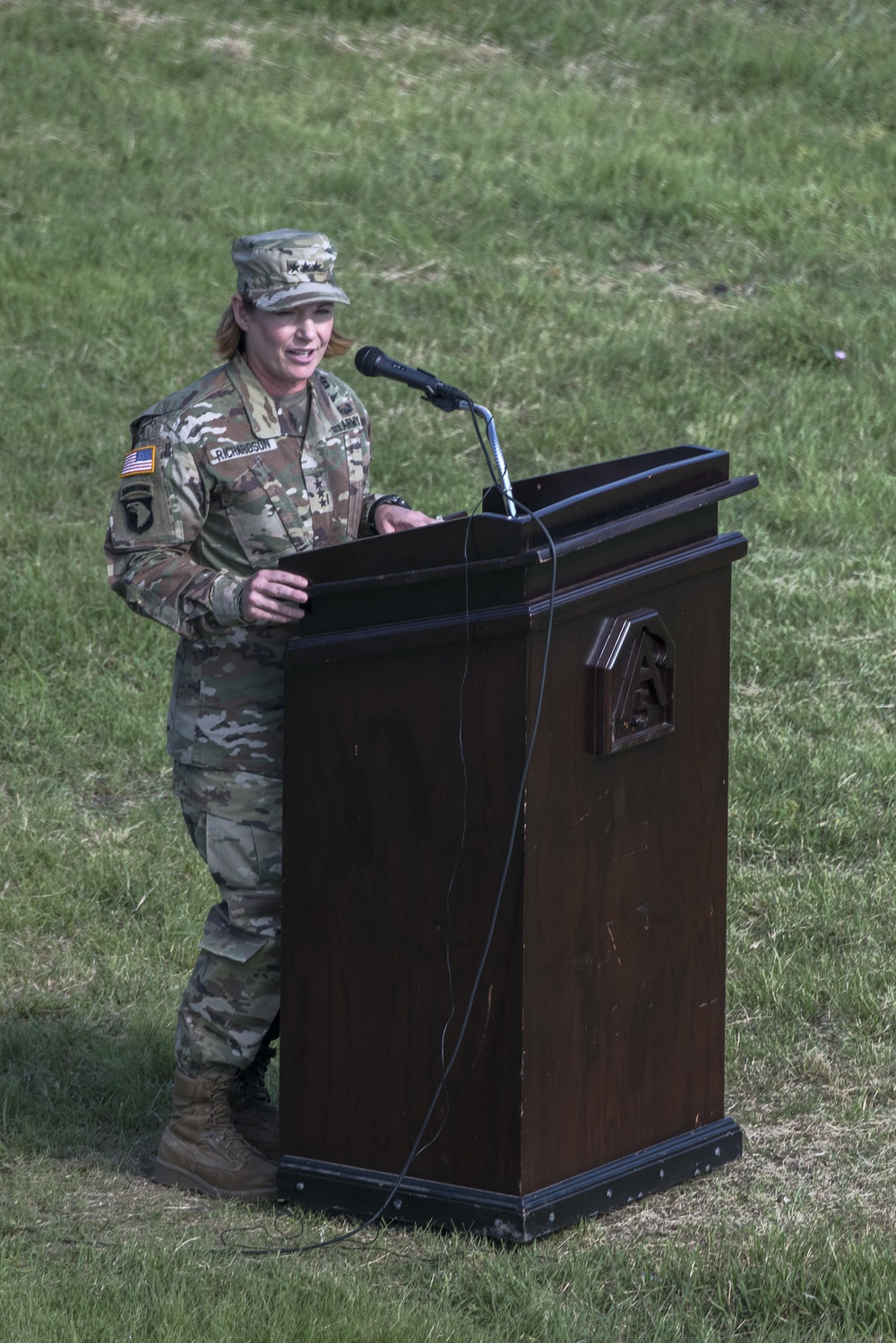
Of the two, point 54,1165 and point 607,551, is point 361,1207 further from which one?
point 607,551

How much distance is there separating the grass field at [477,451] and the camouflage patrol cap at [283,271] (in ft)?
6.14

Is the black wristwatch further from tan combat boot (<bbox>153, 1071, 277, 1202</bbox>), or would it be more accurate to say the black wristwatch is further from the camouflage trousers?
tan combat boot (<bbox>153, 1071, 277, 1202</bbox>)

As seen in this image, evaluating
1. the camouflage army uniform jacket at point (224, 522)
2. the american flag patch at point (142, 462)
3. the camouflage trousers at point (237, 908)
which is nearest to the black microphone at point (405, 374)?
the camouflage army uniform jacket at point (224, 522)

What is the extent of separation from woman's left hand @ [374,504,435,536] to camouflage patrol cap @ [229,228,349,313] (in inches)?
18.9

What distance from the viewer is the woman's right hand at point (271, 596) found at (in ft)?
12.4

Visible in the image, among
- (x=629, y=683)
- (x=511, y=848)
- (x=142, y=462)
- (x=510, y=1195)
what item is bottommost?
(x=510, y=1195)

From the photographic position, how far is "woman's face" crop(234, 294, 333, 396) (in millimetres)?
4004

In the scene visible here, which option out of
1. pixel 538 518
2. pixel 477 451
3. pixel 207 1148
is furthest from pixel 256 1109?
pixel 477 451

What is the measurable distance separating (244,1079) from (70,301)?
6.43 m

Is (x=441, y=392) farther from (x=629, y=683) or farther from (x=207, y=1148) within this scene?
(x=207, y=1148)

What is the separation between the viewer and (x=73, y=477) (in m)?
8.62

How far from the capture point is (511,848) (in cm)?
363

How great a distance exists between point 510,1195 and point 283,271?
187cm

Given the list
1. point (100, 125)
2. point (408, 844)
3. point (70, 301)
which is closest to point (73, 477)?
point (70, 301)
